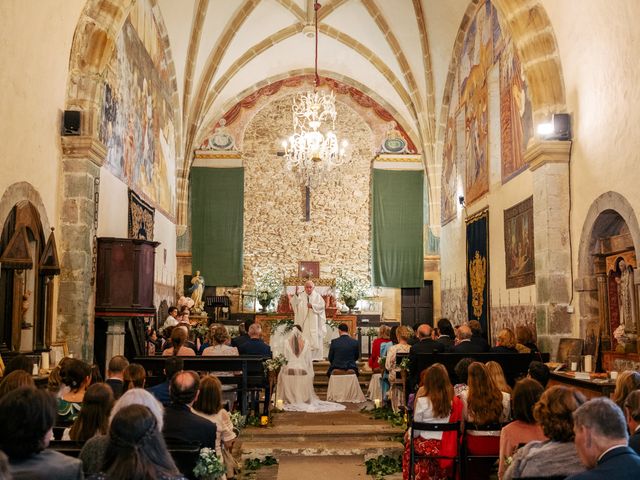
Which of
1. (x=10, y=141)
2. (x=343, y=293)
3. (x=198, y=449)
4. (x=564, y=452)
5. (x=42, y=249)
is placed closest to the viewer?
(x=564, y=452)

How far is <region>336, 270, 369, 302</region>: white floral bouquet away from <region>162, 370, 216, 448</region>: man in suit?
13.9 metres

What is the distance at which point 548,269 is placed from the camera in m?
9.89

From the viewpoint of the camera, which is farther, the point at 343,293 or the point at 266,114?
the point at 266,114

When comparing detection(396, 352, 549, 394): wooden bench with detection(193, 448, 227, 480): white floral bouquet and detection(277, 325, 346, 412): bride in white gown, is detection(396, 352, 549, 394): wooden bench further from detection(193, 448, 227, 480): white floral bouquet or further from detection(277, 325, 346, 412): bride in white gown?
detection(193, 448, 227, 480): white floral bouquet

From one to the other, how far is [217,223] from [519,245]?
1060cm

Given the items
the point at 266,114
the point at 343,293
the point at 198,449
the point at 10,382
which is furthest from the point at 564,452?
the point at 266,114

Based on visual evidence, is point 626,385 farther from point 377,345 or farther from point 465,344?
point 377,345

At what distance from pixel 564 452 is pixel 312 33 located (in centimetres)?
1648

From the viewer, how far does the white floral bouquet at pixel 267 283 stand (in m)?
18.2

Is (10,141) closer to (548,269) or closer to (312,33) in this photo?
(548,269)

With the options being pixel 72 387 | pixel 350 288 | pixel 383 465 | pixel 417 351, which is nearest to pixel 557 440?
pixel 72 387

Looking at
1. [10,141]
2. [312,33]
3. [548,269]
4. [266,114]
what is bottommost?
[548,269]

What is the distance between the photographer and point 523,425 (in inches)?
184

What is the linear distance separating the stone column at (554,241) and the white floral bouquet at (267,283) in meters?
9.44
